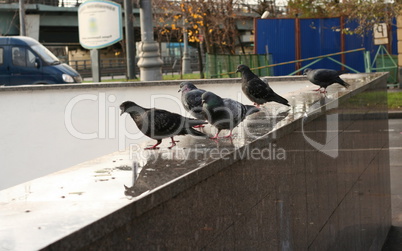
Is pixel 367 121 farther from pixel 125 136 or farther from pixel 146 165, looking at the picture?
pixel 125 136

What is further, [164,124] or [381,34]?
[381,34]

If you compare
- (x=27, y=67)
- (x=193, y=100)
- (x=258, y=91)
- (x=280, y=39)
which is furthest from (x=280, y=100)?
(x=280, y=39)

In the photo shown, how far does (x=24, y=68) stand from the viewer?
26.2m

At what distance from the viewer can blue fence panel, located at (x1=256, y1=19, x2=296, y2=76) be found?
34.2 m

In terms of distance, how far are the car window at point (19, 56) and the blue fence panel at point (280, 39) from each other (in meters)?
11.7

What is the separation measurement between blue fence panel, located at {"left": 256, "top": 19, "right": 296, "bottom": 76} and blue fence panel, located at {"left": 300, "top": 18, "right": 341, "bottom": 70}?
468 mm

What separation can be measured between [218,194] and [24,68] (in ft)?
78.0

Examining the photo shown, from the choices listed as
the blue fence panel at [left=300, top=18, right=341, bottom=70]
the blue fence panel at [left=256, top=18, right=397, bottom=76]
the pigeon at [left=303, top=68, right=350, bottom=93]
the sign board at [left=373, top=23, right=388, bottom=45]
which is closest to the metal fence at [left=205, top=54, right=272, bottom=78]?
the blue fence panel at [left=256, top=18, right=397, bottom=76]

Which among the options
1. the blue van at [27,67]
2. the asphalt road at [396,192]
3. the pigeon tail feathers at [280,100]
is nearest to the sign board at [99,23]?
the blue van at [27,67]

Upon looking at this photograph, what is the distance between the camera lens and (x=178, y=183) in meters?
2.77

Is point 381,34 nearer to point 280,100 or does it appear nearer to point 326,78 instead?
point 326,78

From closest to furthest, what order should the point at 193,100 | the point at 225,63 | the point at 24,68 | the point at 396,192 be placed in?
1. the point at 193,100
2. the point at 396,192
3. the point at 24,68
4. the point at 225,63

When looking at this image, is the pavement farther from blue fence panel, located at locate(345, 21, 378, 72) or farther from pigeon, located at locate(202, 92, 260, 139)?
blue fence panel, located at locate(345, 21, 378, 72)

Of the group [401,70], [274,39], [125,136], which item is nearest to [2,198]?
[125,136]
